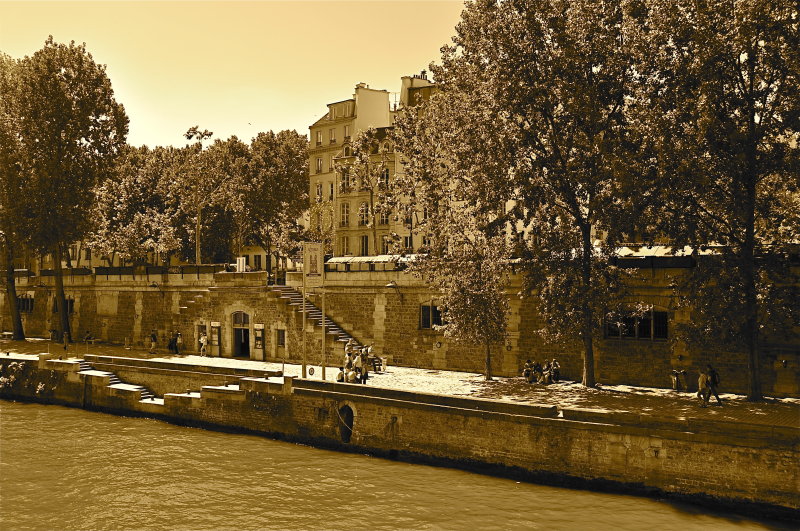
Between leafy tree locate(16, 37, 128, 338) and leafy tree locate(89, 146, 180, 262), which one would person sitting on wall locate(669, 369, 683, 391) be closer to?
leafy tree locate(16, 37, 128, 338)

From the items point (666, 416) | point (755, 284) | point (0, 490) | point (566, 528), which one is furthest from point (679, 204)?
point (0, 490)

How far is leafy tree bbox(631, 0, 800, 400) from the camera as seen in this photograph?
22.7m

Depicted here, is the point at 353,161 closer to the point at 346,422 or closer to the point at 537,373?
the point at 537,373

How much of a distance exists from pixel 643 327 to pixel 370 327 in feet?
45.1

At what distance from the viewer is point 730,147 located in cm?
2330

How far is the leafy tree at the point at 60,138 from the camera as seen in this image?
149ft

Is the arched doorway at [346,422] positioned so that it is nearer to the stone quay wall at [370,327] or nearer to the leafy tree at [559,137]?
the stone quay wall at [370,327]

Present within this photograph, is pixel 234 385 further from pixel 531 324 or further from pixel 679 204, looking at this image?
pixel 679 204

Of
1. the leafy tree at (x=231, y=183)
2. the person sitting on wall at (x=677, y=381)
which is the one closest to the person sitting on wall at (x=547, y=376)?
the person sitting on wall at (x=677, y=381)

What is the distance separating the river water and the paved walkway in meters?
3.46

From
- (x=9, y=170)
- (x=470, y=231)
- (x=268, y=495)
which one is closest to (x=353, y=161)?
(x=9, y=170)

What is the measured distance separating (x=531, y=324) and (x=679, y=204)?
31.0 ft

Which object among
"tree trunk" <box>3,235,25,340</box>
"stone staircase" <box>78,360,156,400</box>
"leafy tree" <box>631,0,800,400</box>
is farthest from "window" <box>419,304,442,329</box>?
"tree trunk" <box>3,235,25,340</box>

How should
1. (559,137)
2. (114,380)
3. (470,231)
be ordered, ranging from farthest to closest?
(114,380) < (470,231) < (559,137)
